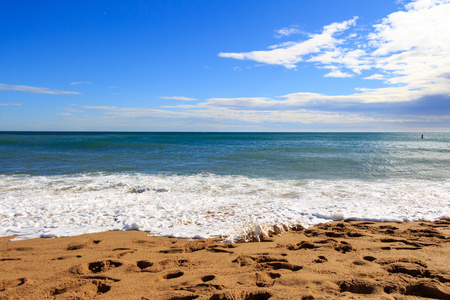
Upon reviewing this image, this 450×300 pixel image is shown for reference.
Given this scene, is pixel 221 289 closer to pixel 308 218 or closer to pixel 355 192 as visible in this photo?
pixel 308 218

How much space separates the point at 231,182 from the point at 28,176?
976cm

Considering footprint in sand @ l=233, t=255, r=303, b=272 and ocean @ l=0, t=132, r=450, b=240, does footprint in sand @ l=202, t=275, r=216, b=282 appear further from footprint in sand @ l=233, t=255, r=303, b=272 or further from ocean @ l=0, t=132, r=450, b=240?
ocean @ l=0, t=132, r=450, b=240

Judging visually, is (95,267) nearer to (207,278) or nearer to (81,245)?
(81,245)

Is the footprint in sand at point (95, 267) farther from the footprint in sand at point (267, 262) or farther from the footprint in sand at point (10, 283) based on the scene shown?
the footprint in sand at point (267, 262)

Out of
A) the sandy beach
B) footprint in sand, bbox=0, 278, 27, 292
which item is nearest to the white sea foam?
the sandy beach

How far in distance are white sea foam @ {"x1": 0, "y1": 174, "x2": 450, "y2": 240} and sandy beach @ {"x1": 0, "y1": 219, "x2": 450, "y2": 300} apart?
2.34ft

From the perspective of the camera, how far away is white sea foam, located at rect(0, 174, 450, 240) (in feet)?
18.6

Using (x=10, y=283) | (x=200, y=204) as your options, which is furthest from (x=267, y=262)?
(x=200, y=204)

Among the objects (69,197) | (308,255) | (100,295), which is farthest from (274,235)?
(69,197)

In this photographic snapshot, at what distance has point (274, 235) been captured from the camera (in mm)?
5047

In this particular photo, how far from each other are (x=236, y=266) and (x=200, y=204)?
387 centimetres

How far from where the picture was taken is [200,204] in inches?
293

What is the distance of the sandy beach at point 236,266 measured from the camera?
9.80 ft

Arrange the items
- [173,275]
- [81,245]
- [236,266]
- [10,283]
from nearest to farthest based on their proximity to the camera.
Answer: [10,283] → [173,275] → [236,266] → [81,245]
